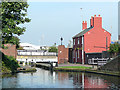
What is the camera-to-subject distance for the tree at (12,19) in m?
32.8

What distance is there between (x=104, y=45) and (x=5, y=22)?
38.1 metres

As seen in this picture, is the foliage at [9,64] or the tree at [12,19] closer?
the tree at [12,19]

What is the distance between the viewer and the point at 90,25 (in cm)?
6769

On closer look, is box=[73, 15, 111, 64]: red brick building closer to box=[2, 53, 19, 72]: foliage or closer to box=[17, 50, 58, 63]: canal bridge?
box=[17, 50, 58, 63]: canal bridge

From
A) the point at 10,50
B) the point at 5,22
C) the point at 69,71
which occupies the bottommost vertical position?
the point at 69,71

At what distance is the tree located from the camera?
32.8 m

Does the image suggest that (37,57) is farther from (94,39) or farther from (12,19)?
(12,19)

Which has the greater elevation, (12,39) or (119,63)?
(12,39)

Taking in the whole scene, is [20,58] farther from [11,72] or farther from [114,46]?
[114,46]

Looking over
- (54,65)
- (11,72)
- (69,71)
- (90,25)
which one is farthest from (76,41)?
(11,72)

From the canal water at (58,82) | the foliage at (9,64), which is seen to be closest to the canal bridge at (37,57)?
the foliage at (9,64)

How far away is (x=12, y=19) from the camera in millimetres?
34219

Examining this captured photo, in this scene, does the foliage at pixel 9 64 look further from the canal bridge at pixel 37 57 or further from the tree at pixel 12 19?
the canal bridge at pixel 37 57

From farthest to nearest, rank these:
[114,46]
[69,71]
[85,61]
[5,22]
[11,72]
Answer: [85,61] → [114,46] → [69,71] → [11,72] → [5,22]
